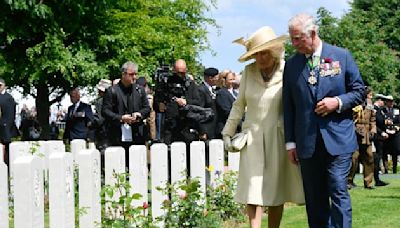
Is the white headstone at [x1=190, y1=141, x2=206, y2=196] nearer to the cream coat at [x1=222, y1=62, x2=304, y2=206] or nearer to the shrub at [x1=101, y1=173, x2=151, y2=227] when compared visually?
the cream coat at [x1=222, y1=62, x2=304, y2=206]

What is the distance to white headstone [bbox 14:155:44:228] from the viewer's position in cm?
507

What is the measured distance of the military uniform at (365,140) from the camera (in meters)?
15.4

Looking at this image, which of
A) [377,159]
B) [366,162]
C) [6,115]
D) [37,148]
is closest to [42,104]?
[377,159]

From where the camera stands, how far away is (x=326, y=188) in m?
7.48

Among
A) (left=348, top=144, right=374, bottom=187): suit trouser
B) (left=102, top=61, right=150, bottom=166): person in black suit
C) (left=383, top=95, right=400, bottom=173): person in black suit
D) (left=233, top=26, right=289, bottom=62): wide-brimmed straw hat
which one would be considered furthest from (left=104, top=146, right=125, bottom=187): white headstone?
(left=383, top=95, right=400, bottom=173): person in black suit

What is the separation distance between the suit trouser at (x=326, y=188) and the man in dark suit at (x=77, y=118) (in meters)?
7.50

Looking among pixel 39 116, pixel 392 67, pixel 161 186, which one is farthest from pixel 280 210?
pixel 392 67

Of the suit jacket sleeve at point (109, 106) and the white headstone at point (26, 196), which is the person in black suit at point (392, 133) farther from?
the white headstone at point (26, 196)

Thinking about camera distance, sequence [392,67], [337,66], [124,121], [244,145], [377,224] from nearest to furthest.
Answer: [337,66] < [244,145] < [377,224] < [124,121] < [392,67]

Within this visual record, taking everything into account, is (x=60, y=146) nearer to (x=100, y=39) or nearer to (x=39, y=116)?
(x=100, y=39)

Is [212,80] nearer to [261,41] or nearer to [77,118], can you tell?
[77,118]

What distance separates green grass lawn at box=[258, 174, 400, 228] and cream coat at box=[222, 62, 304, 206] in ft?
6.06

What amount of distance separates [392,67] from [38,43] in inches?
1121

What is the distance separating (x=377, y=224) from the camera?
32.2 feet
